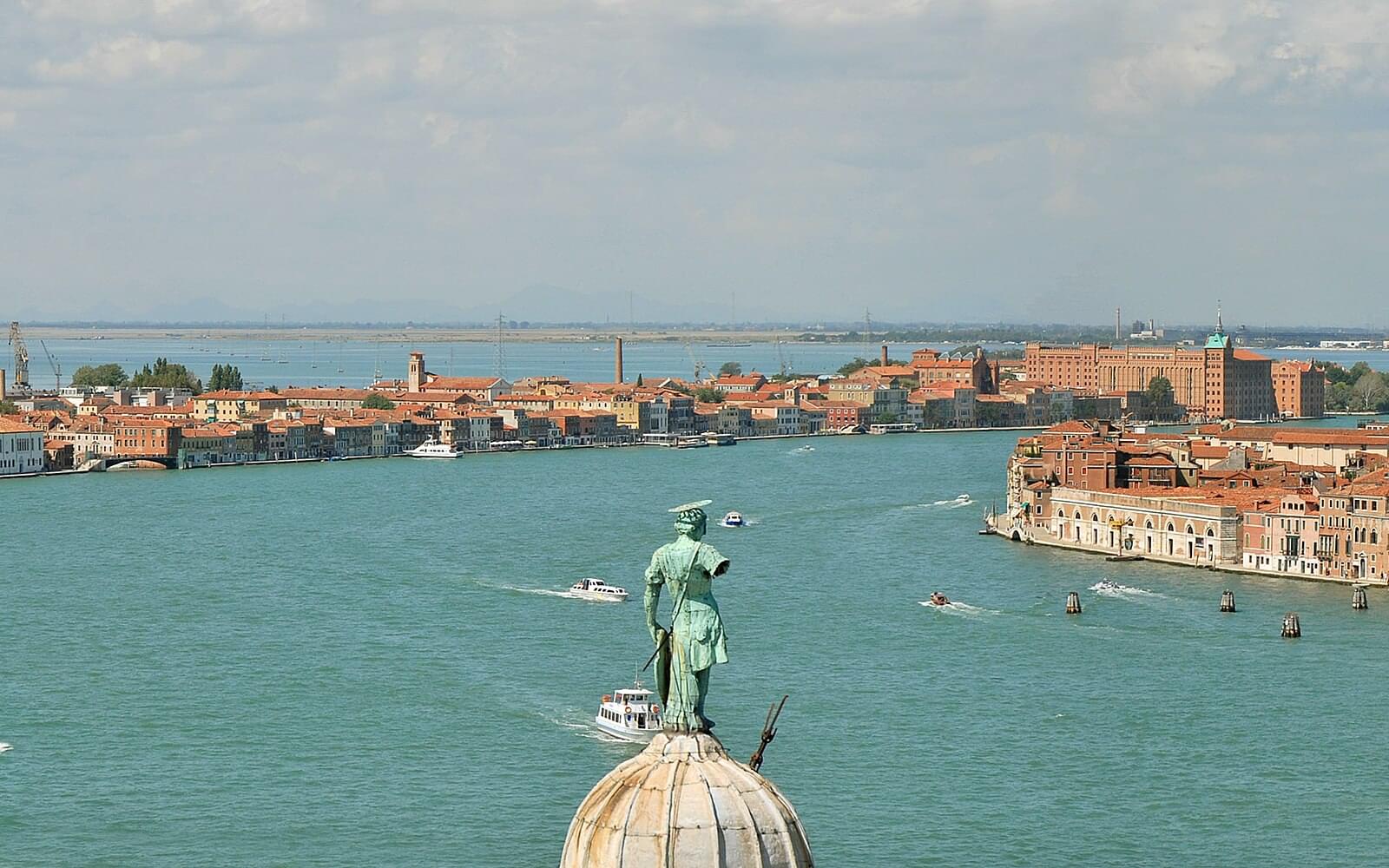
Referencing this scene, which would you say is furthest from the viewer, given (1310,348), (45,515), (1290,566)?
(1310,348)

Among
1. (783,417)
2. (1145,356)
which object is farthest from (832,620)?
(1145,356)

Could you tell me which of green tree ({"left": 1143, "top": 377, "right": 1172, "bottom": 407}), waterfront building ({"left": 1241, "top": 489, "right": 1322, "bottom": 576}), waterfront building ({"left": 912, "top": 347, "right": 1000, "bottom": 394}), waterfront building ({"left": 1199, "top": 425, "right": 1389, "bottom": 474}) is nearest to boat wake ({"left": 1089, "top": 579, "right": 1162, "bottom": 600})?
waterfront building ({"left": 1241, "top": 489, "right": 1322, "bottom": 576})

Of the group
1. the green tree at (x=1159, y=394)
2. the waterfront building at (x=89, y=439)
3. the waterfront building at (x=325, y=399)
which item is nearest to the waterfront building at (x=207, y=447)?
the waterfront building at (x=89, y=439)

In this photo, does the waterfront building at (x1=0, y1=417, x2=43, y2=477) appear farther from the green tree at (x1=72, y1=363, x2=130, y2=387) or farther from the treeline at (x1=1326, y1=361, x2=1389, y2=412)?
the treeline at (x1=1326, y1=361, x2=1389, y2=412)

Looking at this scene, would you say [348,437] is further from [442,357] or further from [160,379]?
[442,357]

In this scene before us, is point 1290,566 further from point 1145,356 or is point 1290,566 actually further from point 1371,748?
point 1145,356

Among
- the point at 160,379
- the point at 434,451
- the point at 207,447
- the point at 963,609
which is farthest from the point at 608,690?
the point at 160,379
